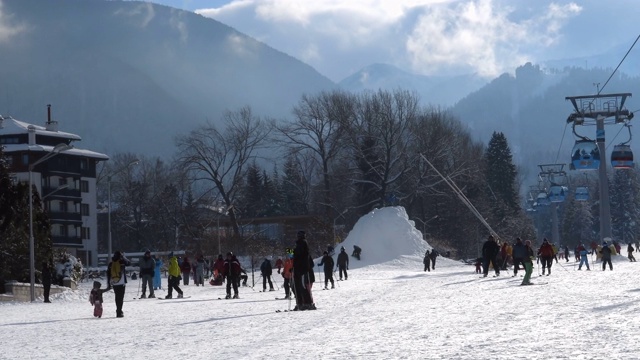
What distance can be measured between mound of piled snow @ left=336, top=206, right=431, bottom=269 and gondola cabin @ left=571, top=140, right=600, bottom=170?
69.4 feet

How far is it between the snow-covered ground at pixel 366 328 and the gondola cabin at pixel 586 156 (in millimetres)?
21466

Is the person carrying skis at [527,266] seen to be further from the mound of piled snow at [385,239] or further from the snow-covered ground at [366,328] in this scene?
the mound of piled snow at [385,239]

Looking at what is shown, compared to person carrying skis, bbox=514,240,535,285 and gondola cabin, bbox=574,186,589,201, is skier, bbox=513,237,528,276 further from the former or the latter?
gondola cabin, bbox=574,186,589,201

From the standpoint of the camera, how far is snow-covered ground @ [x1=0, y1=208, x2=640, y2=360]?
Answer: 14.3 meters

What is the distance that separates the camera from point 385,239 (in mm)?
73812

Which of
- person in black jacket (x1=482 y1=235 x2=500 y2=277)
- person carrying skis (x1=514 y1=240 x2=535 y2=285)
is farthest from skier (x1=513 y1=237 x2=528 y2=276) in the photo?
person in black jacket (x1=482 y1=235 x2=500 y2=277)

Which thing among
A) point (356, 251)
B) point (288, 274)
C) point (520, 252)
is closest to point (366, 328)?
point (288, 274)

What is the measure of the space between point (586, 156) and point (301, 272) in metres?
31.4

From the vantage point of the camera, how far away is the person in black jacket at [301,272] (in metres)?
24.6

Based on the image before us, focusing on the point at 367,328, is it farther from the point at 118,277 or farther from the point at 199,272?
the point at 199,272

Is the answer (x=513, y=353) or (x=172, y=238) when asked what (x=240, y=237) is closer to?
(x=172, y=238)

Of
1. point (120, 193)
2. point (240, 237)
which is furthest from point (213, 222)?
point (120, 193)

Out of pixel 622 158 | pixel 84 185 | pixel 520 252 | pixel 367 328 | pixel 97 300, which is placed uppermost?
pixel 84 185

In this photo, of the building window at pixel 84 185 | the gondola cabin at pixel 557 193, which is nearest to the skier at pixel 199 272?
the gondola cabin at pixel 557 193
